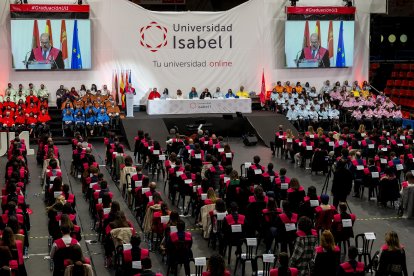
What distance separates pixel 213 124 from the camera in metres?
27.8

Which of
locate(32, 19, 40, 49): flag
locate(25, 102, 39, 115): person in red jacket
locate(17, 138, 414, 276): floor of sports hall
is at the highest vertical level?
locate(32, 19, 40, 49): flag

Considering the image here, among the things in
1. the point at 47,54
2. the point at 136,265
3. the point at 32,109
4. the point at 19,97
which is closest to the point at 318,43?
the point at 47,54

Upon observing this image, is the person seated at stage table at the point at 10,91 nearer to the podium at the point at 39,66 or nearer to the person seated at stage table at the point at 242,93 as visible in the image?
the podium at the point at 39,66

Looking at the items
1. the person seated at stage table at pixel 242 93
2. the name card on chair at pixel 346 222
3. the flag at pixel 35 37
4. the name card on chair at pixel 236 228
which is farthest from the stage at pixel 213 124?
the name card on chair at pixel 236 228

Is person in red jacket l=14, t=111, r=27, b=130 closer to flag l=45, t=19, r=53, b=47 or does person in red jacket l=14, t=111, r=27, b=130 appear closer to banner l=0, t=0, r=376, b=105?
banner l=0, t=0, r=376, b=105

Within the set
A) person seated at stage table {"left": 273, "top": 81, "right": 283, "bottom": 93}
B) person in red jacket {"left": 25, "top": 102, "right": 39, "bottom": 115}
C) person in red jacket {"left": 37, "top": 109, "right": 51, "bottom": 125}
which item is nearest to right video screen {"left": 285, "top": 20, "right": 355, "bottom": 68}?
person seated at stage table {"left": 273, "top": 81, "right": 283, "bottom": 93}

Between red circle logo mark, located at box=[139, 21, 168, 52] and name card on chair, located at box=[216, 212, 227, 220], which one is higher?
red circle logo mark, located at box=[139, 21, 168, 52]

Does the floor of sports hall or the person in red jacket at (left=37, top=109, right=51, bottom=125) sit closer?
the floor of sports hall

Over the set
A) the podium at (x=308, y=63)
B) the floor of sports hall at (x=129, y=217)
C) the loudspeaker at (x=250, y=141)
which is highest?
the podium at (x=308, y=63)

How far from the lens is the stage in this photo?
87.4ft

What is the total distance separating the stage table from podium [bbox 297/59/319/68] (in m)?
3.95

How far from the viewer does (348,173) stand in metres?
16.3

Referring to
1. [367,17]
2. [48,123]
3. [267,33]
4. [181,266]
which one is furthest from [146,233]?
[367,17]

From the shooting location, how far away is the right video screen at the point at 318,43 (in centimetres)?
3148
